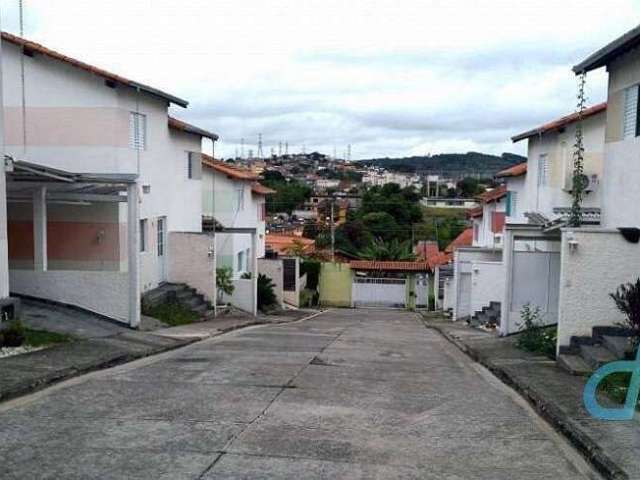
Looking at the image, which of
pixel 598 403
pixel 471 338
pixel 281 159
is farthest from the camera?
pixel 281 159

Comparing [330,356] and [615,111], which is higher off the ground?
[615,111]

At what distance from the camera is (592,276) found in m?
13.2

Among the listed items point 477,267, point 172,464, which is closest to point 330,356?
point 172,464

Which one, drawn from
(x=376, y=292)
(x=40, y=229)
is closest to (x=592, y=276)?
(x=40, y=229)

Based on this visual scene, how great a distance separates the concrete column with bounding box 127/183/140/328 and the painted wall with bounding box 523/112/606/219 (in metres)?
12.0

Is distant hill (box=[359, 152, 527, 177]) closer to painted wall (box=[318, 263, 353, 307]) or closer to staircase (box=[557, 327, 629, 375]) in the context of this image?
painted wall (box=[318, 263, 353, 307])

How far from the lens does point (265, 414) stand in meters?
8.50

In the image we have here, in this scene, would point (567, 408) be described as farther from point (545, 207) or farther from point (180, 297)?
point (545, 207)

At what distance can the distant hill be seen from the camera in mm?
131375

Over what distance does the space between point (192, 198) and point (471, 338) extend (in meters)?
12.4

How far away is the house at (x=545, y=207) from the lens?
1752 centimetres

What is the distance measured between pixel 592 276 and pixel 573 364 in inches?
75.4

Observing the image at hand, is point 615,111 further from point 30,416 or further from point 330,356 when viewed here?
point 30,416

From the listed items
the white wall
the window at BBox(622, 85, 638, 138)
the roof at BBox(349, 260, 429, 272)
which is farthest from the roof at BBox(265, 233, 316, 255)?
the window at BBox(622, 85, 638, 138)
